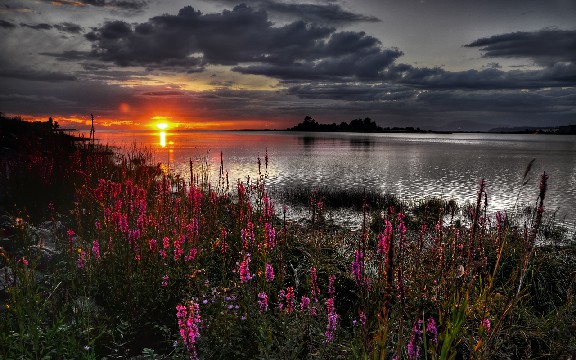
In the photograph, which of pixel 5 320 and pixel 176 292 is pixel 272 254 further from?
pixel 5 320

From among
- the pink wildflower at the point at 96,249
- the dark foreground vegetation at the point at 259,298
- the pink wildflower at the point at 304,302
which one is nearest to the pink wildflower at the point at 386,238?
the dark foreground vegetation at the point at 259,298

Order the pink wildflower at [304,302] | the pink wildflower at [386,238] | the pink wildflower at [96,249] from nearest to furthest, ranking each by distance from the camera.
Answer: the pink wildflower at [386,238]
the pink wildflower at [304,302]
the pink wildflower at [96,249]

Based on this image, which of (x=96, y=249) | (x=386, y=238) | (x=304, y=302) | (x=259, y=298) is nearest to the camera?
(x=386, y=238)

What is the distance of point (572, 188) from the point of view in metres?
26.5

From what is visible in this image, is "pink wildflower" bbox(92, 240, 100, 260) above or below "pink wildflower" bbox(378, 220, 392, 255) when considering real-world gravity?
below

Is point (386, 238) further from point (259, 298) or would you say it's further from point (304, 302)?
point (259, 298)

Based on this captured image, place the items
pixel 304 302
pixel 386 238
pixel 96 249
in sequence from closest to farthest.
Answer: pixel 386 238 → pixel 304 302 → pixel 96 249

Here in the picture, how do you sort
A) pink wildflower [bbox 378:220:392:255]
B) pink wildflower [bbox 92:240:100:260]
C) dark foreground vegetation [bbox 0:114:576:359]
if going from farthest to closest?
pink wildflower [bbox 92:240:100:260]
dark foreground vegetation [bbox 0:114:576:359]
pink wildflower [bbox 378:220:392:255]

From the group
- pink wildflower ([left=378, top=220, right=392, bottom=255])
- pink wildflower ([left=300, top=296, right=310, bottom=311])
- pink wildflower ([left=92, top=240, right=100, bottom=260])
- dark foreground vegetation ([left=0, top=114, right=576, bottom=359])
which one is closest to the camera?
pink wildflower ([left=378, top=220, right=392, bottom=255])

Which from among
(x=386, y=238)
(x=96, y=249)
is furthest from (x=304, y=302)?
(x=96, y=249)

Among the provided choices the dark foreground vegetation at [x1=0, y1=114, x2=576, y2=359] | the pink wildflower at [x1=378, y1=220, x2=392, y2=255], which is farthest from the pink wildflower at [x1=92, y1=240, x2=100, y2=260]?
the pink wildflower at [x1=378, y1=220, x2=392, y2=255]

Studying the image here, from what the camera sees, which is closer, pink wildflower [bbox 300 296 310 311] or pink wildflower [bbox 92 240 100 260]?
pink wildflower [bbox 300 296 310 311]

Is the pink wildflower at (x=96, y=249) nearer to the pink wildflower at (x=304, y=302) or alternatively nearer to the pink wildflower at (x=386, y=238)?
the pink wildflower at (x=304, y=302)

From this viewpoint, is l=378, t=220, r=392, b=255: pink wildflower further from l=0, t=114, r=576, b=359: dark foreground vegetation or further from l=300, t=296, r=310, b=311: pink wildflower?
l=300, t=296, r=310, b=311: pink wildflower
